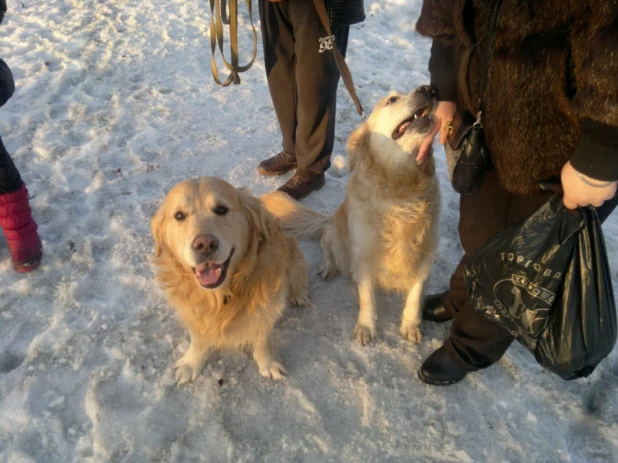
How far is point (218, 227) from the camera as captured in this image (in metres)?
1.91

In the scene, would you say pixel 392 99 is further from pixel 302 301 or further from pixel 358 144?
pixel 302 301

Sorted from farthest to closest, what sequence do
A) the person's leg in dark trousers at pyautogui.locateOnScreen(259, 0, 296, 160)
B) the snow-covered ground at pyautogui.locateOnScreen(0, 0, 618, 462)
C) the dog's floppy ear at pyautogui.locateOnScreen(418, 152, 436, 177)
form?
the person's leg in dark trousers at pyautogui.locateOnScreen(259, 0, 296, 160) → the dog's floppy ear at pyautogui.locateOnScreen(418, 152, 436, 177) → the snow-covered ground at pyautogui.locateOnScreen(0, 0, 618, 462)

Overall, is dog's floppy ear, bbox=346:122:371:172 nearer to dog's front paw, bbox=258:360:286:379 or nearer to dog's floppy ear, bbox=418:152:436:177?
dog's floppy ear, bbox=418:152:436:177

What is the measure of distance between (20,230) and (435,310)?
2722mm

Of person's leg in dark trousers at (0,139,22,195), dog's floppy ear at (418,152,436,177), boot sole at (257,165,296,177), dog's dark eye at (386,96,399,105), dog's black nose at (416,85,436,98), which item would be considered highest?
dog's black nose at (416,85,436,98)

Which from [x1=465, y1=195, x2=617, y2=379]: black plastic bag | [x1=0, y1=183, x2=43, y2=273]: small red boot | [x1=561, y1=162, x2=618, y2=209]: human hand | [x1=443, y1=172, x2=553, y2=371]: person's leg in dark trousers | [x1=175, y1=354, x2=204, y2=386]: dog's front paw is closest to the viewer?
[x1=561, y1=162, x2=618, y2=209]: human hand

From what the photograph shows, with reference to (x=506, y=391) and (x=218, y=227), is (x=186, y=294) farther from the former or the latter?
(x=506, y=391)

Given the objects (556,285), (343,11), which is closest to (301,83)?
(343,11)

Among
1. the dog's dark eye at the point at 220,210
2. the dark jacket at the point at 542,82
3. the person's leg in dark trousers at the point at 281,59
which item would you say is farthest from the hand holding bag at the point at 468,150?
the person's leg in dark trousers at the point at 281,59

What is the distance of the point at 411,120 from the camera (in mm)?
2131

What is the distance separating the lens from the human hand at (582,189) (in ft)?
4.00

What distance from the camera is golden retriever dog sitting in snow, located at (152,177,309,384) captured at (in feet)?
6.27

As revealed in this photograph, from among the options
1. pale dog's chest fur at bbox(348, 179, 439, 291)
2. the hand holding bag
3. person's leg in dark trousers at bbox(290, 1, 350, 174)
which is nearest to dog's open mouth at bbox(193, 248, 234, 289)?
pale dog's chest fur at bbox(348, 179, 439, 291)

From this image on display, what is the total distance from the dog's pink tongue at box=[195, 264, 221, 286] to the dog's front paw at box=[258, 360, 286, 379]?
2.23 ft
